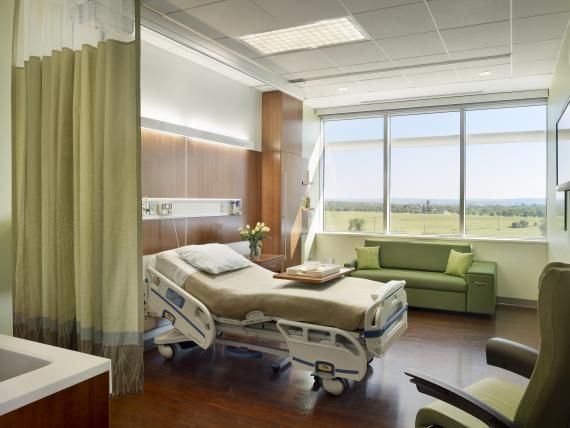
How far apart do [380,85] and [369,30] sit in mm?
1985

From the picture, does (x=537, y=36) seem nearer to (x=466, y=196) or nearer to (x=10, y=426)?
(x=466, y=196)

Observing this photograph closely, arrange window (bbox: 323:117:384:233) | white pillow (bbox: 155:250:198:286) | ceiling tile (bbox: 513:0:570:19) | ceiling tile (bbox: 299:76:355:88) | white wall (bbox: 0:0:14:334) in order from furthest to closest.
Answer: window (bbox: 323:117:384:233) < ceiling tile (bbox: 299:76:355:88) < white pillow (bbox: 155:250:198:286) < ceiling tile (bbox: 513:0:570:19) < white wall (bbox: 0:0:14:334)

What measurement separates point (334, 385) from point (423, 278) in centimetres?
301

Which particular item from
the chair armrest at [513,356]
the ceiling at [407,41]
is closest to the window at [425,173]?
the ceiling at [407,41]

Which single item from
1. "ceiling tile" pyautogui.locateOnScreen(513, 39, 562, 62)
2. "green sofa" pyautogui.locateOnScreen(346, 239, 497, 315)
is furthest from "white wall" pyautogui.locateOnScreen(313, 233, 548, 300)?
"ceiling tile" pyautogui.locateOnScreen(513, 39, 562, 62)

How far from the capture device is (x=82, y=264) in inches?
97.3

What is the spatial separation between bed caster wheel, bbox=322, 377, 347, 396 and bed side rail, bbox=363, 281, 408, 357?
344mm

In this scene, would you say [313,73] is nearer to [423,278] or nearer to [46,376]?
[423,278]

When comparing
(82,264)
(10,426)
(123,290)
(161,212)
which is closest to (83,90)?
(82,264)

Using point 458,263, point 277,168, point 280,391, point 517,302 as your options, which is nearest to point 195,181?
point 277,168

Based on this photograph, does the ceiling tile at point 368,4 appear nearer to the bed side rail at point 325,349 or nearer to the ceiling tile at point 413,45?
the ceiling tile at point 413,45

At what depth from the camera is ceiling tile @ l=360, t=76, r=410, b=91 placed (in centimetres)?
575

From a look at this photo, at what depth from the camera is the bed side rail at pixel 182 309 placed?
3.67m

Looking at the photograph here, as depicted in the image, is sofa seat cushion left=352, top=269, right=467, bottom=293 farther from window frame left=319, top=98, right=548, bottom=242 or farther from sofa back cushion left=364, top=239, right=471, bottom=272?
window frame left=319, top=98, right=548, bottom=242
